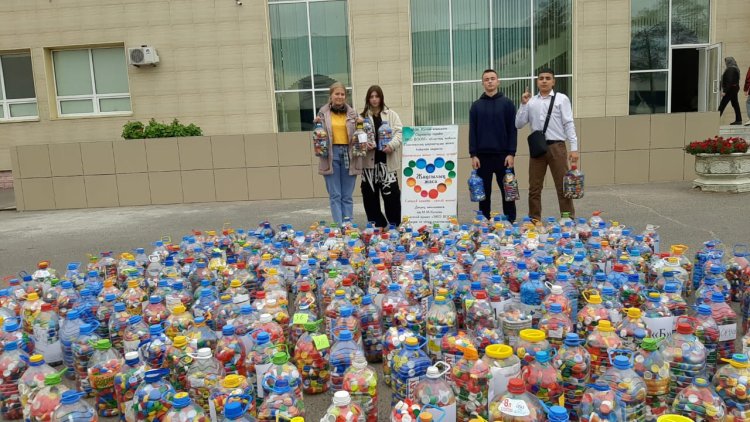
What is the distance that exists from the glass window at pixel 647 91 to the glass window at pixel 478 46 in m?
1.72

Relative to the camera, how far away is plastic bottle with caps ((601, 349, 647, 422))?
8.23 feet

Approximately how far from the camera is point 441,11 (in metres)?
14.9

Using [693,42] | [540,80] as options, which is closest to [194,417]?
[540,80]

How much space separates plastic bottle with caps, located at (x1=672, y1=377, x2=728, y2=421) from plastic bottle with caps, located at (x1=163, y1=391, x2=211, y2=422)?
6.87 feet

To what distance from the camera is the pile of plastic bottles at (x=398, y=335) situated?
2645mm

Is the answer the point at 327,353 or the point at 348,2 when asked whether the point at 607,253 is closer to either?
the point at 327,353

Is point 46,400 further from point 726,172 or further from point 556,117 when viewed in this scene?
point 726,172

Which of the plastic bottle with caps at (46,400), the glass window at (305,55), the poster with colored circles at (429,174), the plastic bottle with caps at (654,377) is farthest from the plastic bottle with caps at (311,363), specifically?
the glass window at (305,55)

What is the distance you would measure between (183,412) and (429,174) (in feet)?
17.4

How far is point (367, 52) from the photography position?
14.7 m

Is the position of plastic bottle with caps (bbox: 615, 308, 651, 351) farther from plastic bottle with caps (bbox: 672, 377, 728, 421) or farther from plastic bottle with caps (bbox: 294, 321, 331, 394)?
plastic bottle with caps (bbox: 294, 321, 331, 394)

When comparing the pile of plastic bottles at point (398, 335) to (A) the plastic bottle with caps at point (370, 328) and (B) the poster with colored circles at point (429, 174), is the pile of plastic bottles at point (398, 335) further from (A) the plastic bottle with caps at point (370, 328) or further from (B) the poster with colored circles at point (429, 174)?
(B) the poster with colored circles at point (429, 174)

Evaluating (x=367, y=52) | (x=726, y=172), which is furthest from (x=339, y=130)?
(x=367, y=52)

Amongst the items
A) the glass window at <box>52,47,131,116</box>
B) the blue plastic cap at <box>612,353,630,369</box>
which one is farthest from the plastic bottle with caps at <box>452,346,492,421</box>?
the glass window at <box>52,47,131,116</box>
